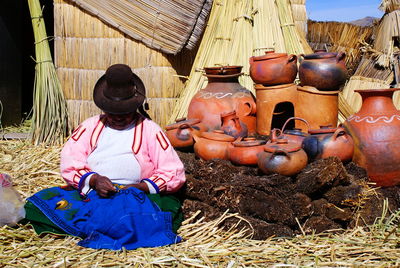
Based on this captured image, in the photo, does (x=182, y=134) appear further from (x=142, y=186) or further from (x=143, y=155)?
(x=142, y=186)

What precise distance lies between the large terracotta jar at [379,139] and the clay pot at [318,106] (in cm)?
50

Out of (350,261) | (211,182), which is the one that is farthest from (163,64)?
(350,261)

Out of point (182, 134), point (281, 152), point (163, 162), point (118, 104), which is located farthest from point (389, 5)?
point (118, 104)

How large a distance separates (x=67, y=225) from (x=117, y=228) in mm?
A: 336

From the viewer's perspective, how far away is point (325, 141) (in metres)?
3.51

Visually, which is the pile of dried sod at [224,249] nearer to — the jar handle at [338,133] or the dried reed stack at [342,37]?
the jar handle at [338,133]

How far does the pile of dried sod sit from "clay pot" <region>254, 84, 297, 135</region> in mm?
1176

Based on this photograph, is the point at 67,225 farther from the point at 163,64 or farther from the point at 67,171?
the point at 163,64

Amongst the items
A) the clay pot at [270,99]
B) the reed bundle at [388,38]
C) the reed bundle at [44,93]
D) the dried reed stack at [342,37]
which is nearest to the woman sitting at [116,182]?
the clay pot at [270,99]

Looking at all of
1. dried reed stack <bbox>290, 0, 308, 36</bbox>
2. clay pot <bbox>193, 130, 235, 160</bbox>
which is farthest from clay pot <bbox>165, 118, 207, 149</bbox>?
dried reed stack <bbox>290, 0, 308, 36</bbox>

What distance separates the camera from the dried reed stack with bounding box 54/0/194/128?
5.32 meters

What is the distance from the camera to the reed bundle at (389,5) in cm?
855

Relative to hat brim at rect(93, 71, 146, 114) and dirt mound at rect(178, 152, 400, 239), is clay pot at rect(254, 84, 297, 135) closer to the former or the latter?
dirt mound at rect(178, 152, 400, 239)

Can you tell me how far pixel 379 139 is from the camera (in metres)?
3.54
